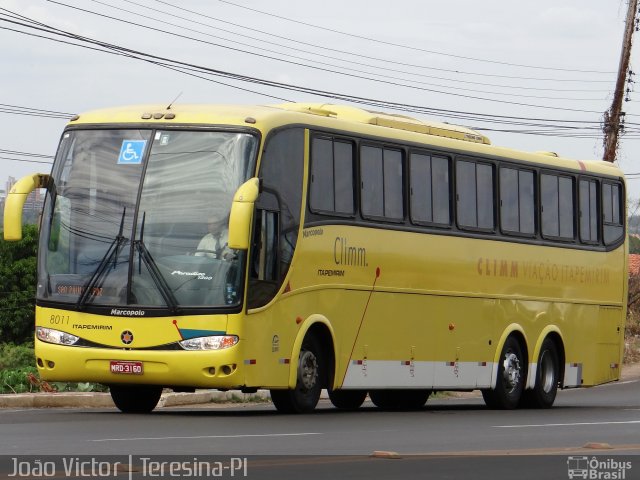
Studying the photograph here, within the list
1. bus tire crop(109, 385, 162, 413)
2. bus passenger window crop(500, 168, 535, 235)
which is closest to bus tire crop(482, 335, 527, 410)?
bus passenger window crop(500, 168, 535, 235)

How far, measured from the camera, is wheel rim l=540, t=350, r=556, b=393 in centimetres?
2589

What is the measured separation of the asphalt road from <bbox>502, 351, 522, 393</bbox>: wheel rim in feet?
7.68

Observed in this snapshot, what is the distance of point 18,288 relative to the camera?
87062 mm

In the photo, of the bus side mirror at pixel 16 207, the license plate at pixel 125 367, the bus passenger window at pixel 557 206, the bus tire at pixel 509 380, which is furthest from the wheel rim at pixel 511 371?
the bus side mirror at pixel 16 207

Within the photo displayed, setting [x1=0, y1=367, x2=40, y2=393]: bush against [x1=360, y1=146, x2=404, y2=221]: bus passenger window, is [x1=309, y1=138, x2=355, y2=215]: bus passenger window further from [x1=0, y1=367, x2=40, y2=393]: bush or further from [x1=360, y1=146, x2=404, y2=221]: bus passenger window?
[x1=0, y1=367, x2=40, y2=393]: bush

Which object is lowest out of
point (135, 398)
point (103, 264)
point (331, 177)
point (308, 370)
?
point (135, 398)

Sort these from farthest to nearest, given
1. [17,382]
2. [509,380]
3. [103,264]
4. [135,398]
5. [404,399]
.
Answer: [17,382] < [404,399] < [509,380] < [135,398] < [103,264]

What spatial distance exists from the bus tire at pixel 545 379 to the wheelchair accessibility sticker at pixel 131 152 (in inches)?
343

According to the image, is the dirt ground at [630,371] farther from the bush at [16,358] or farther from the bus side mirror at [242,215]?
the bus side mirror at [242,215]

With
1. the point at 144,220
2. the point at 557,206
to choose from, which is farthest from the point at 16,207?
the point at 557,206

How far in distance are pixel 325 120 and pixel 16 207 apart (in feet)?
12.9

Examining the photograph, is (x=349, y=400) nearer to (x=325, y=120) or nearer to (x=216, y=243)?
(x=325, y=120)

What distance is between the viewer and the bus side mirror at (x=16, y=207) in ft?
62.7
